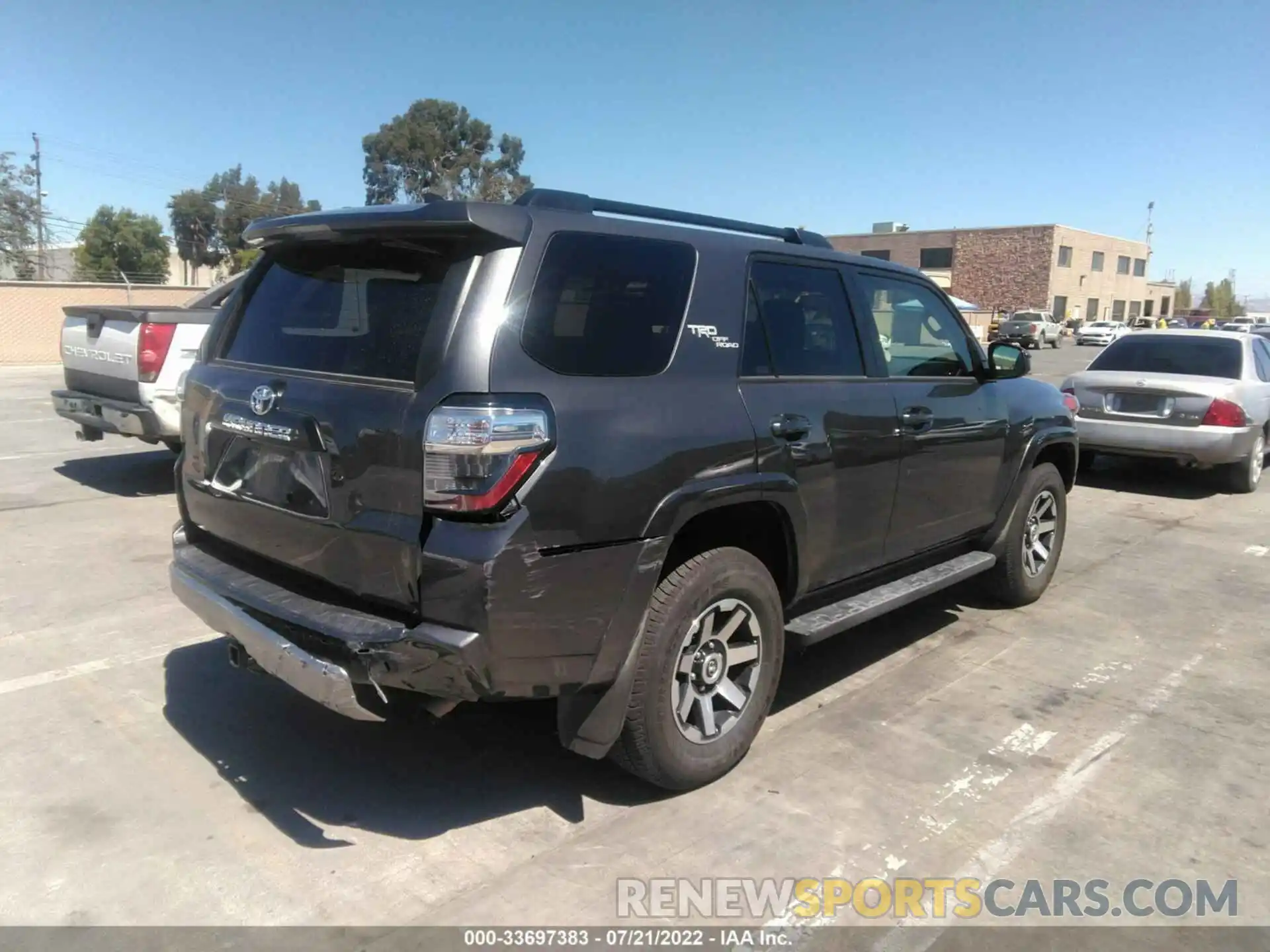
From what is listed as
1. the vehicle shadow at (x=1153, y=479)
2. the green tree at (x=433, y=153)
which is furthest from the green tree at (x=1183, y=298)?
the vehicle shadow at (x=1153, y=479)

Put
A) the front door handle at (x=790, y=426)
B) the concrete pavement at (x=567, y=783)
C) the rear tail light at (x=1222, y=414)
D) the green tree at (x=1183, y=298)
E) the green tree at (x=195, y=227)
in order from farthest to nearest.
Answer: the green tree at (x=1183, y=298) < the green tree at (x=195, y=227) < the rear tail light at (x=1222, y=414) < the front door handle at (x=790, y=426) < the concrete pavement at (x=567, y=783)

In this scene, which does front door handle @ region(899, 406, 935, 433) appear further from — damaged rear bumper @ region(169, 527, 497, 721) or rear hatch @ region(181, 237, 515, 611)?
damaged rear bumper @ region(169, 527, 497, 721)

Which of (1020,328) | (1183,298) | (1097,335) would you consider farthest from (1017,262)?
(1183,298)

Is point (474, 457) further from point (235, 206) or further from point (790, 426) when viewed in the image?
point (235, 206)

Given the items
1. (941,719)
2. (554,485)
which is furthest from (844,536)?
(554,485)

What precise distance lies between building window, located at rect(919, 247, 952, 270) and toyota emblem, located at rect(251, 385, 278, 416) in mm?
75632

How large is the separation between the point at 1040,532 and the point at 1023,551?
0.34m

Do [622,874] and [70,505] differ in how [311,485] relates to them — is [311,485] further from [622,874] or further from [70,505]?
[70,505]

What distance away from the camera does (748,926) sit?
2.79m

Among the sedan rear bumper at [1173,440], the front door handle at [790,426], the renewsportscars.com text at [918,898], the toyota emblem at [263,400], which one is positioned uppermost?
the toyota emblem at [263,400]

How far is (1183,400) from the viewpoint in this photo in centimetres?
934

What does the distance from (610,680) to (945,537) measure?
2525mm

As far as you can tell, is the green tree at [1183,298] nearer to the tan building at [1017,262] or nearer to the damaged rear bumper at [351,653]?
the tan building at [1017,262]

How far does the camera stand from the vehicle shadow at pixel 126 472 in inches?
327
